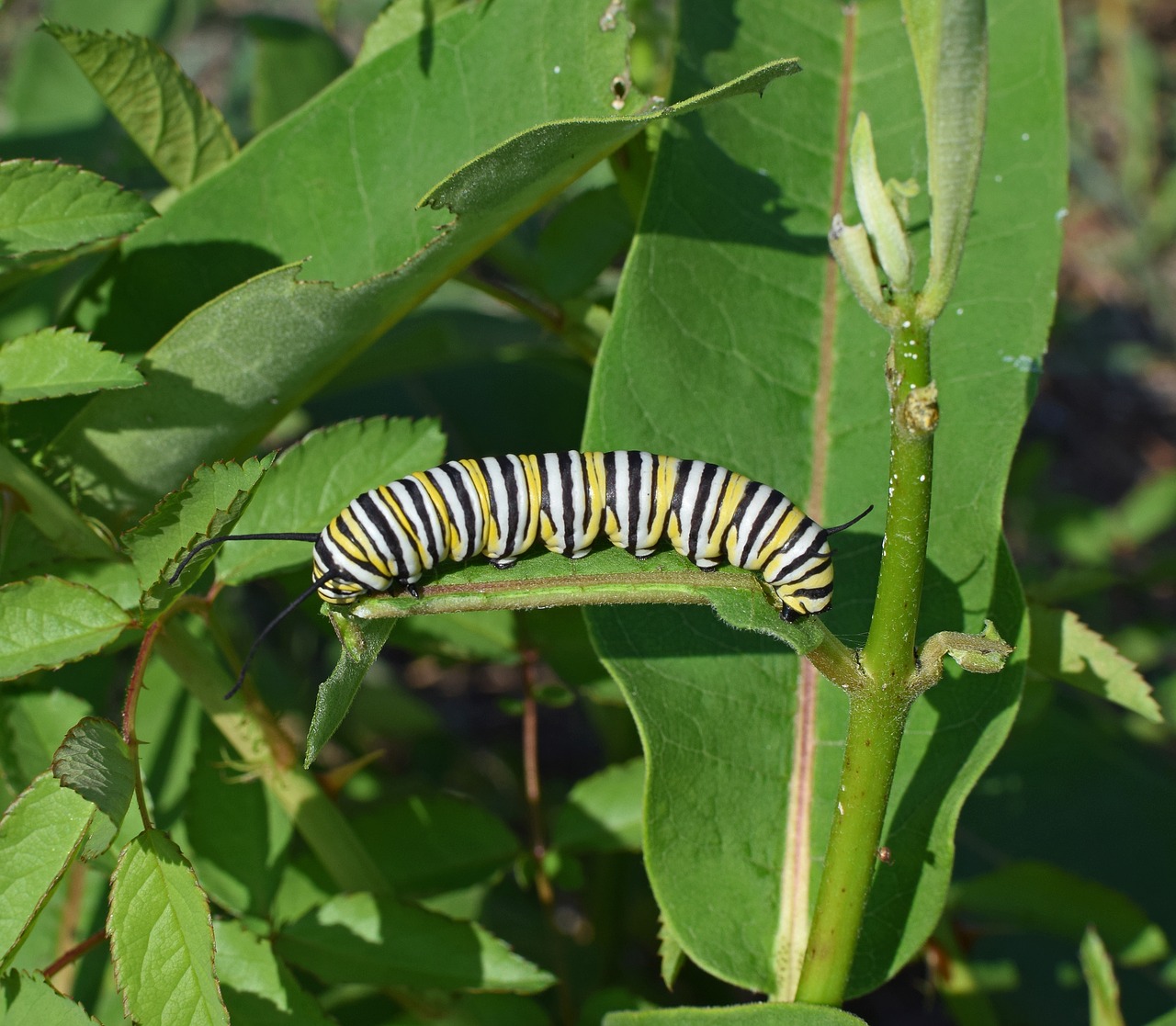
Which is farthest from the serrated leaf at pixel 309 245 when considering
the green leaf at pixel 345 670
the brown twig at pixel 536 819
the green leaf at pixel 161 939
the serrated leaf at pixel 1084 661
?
the serrated leaf at pixel 1084 661

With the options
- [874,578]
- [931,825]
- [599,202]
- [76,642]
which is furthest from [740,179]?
[76,642]

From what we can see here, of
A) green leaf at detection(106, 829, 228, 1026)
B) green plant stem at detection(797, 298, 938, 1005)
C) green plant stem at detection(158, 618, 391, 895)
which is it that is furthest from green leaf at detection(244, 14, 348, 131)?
green plant stem at detection(797, 298, 938, 1005)

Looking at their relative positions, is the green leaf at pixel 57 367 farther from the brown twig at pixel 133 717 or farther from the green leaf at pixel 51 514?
the brown twig at pixel 133 717

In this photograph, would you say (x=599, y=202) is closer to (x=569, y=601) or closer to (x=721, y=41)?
(x=721, y=41)

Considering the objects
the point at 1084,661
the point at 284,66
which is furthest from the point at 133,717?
the point at 284,66

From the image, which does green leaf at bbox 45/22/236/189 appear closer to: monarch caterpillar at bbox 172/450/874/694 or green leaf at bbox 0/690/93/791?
monarch caterpillar at bbox 172/450/874/694

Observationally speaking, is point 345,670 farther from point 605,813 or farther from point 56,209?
point 605,813
